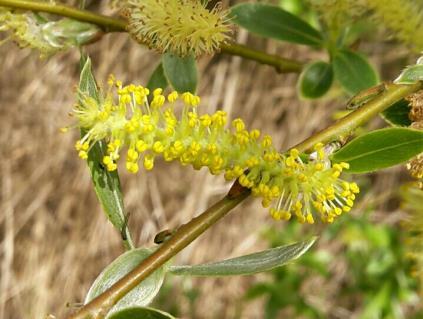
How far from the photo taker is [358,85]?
1.15 m

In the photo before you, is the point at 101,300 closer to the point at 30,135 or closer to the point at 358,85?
the point at 358,85

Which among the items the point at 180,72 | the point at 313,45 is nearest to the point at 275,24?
the point at 313,45

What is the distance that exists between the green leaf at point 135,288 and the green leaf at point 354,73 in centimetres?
51

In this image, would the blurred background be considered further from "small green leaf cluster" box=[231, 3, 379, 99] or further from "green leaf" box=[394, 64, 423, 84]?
"green leaf" box=[394, 64, 423, 84]

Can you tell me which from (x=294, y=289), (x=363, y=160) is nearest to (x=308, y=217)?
(x=363, y=160)

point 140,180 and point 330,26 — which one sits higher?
point 330,26

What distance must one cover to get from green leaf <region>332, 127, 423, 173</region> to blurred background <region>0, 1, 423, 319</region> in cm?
180

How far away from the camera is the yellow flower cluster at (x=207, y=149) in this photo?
0.75m

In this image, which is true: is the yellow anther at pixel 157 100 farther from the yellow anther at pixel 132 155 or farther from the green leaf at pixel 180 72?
the green leaf at pixel 180 72

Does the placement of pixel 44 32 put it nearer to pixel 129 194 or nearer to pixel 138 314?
pixel 138 314

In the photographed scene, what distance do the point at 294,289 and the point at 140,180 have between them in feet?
3.41

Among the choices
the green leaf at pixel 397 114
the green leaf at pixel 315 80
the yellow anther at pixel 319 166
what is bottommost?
the green leaf at pixel 315 80

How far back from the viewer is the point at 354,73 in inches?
45.8

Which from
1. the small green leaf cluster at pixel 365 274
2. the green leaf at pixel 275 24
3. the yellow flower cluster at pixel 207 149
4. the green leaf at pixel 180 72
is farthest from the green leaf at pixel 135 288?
the small green leaf cluster at pixel 365 274
